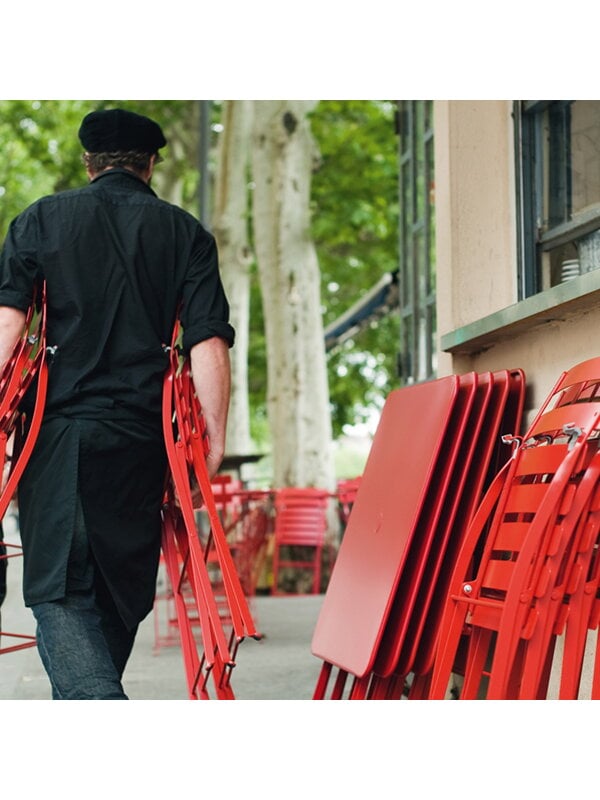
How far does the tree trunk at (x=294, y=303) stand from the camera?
13.6 meters

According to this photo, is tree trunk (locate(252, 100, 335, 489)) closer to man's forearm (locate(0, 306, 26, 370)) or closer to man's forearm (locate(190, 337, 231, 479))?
man's forearm (locate(190, 337, 231, 479))

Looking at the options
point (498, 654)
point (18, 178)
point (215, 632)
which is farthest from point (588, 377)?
point (18, 178)

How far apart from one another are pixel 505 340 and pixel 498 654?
1973 mm

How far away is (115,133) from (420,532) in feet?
5.31

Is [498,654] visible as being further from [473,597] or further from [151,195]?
[151,195]

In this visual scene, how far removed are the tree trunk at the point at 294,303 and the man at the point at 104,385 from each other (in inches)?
386

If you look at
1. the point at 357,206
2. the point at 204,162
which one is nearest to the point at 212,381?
the point at 204,162

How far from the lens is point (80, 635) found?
343cm

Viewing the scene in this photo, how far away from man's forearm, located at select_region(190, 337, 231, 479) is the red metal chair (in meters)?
8.65

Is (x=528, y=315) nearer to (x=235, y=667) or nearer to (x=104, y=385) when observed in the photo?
(x=104, y=385)

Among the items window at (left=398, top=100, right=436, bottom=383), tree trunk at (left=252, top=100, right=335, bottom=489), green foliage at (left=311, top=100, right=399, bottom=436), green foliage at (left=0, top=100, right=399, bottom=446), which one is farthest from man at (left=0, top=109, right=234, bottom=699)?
green foliage at (left=0, top=100, right=399, bottom=446)

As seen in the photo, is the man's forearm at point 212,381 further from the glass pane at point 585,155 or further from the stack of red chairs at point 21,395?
the glass pane at point 585,155
